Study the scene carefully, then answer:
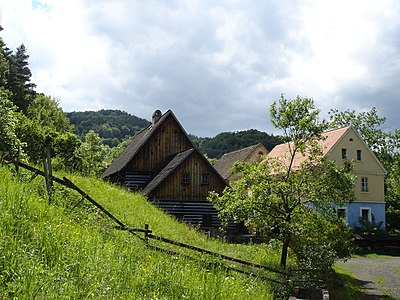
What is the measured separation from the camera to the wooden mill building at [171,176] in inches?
1071

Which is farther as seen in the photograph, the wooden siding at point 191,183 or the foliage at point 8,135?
the wooden siding at point 191,183

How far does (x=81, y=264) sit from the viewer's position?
5.93m

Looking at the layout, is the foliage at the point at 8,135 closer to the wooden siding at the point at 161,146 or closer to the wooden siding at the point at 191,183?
the wooden siding at the point at 191,183

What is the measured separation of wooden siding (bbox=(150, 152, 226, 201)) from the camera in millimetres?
27172

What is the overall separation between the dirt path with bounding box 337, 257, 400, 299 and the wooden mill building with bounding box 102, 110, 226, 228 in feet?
29.9

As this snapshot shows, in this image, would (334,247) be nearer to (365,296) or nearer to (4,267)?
(365,296)

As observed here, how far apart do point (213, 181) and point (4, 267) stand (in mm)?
23519

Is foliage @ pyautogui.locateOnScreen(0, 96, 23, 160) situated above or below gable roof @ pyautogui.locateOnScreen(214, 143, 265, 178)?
below

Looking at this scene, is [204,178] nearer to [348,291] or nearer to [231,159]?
[348,291]

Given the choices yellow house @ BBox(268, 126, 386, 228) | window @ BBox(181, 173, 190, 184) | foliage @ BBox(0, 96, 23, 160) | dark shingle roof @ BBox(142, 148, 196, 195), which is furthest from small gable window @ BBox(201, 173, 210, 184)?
foliage @ BBox(0, 96, 23, 160)

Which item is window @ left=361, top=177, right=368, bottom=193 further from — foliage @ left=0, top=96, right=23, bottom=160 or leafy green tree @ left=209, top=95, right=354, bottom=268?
foliage @ left=0, top=96, right=23, bottom=160

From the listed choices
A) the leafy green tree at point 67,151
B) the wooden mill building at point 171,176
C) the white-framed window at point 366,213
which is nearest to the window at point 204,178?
the wooden mill building at point 171,176

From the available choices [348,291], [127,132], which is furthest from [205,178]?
[127,132]

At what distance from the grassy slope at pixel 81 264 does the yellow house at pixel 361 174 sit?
28.6 m
